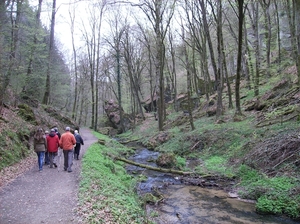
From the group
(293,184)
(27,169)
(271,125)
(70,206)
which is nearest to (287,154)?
(293,184)

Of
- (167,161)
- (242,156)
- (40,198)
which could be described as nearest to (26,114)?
(167,161)

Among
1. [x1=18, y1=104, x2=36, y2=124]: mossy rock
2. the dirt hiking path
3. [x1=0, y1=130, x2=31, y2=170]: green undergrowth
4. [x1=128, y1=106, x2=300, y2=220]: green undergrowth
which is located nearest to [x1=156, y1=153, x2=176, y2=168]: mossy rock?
[x1=128, y1=106, x2=300, y2=220]: green undergrowth

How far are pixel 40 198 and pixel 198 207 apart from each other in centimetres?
515

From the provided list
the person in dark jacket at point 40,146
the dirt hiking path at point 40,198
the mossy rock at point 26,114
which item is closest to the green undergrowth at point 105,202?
the dirt hiking path at point 40,198

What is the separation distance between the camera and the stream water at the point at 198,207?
7352 millimetres

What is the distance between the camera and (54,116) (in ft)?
76.3

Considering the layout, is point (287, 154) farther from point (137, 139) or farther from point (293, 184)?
point (137, 139)

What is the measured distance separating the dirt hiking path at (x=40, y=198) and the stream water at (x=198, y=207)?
2682mm

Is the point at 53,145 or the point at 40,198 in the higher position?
the point at 53,145

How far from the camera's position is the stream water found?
7.35 metres

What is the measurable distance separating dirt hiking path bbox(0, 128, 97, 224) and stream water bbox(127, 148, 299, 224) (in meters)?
2.68

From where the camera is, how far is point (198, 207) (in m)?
8.41

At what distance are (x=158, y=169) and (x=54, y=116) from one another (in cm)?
1415

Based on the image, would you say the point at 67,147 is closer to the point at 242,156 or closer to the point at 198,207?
the point at 198,207
